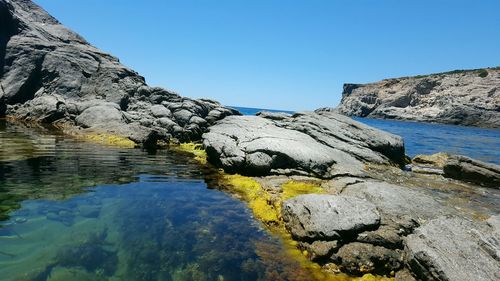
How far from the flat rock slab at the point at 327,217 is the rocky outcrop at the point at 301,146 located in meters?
6.25

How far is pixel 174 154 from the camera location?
28203 mm

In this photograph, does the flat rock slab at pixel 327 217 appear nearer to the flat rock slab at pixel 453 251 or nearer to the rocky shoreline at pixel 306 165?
the rocky shoreline at pixel 306 165

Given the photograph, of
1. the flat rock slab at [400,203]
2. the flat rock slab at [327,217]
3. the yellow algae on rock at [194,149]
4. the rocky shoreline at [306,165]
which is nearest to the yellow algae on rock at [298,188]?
the rocky shoreline at [306,165]

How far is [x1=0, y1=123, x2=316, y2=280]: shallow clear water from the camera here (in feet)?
31.1

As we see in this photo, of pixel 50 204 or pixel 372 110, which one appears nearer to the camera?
pixel 50 204

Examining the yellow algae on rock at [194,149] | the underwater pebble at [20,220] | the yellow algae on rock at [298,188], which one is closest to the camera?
the underwater pebble at [20,220]

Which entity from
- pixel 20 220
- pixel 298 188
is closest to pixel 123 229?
pixel 20 220

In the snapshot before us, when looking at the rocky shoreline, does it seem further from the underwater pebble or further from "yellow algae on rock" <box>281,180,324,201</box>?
the underwater pebble

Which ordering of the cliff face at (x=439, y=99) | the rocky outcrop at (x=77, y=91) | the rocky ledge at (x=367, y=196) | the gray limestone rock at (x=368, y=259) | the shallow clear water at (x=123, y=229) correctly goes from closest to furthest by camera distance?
the shallow clear water at (x=123, y=229), the rocky ledge at (x=367, y=196), the gray limestone rock at (x=368, y=259), the rocky outcrop at (x=77, y=91), the cliff face at (x=439, y=99)

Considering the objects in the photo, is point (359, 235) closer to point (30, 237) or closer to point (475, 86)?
point (30, 237)

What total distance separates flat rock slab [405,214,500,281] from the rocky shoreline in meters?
0.03

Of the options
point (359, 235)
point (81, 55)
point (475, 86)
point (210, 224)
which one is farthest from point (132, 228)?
point (475, 86)

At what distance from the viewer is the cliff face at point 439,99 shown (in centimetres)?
11259

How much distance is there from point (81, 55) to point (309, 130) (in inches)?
1435
